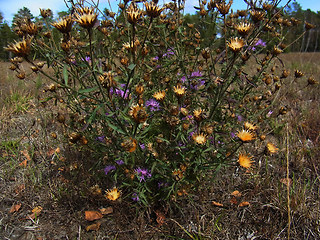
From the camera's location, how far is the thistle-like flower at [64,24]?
1.17 m

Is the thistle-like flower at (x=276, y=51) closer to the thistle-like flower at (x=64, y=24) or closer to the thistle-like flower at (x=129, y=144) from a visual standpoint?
the thistle-like flower at (x=129, y=144)

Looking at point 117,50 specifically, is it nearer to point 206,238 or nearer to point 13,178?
point 13,178

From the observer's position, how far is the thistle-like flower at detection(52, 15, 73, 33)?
1.17 metres

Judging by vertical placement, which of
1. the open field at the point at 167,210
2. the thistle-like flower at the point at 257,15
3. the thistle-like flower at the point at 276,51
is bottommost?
the open field at the point at 167,210

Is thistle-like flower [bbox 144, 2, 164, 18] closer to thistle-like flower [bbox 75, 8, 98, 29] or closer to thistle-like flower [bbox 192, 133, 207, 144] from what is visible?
thistle-like flower [bbox 75, 8, 98, 29]

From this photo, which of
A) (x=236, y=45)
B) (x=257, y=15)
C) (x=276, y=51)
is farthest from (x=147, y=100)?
(x=276, y=51)

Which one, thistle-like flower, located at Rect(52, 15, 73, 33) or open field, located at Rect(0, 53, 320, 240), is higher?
thistle-like flower, located at Rect(52, 15, 73, 33)

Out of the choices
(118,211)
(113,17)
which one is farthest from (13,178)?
(113,17)

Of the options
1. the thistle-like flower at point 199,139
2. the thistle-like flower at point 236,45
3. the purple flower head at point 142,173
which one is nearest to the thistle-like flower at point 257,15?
the thistle-like flower at point 236,45

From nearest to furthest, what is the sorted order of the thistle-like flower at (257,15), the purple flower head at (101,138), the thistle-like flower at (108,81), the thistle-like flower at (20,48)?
the thistle-like flower at (20,48), the thistle-like flower at (108,81), the thistle-like flower at (257,15), the purple flower head at (101,138)

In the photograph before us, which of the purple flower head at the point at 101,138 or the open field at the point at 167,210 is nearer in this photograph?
the open field at the point at 167,210

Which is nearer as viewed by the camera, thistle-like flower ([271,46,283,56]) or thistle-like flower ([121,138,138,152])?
thistle-like flower ([121,138,138,152])

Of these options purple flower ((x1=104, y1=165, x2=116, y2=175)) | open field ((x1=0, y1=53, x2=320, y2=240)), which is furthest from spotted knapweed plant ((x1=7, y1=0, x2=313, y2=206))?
open field ((x1=0, y1=53, x2=320, y2=240))

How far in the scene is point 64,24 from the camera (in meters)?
1.20
